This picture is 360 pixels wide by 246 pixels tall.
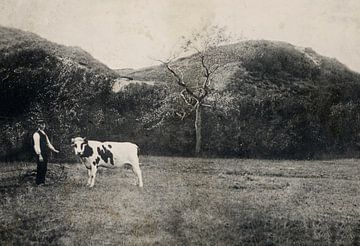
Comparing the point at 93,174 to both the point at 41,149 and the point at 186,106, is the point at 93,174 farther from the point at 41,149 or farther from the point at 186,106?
the point at 186,106

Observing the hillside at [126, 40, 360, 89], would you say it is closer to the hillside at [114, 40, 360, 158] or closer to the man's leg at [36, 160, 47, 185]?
the hillside at [114, 40, 360, 158]

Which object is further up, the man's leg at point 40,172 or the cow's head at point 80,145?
the cow's head at point 80,145

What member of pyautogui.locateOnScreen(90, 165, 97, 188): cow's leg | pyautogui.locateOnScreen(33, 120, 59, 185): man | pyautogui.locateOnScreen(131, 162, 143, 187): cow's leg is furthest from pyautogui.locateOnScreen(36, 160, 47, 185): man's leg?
pyautogui.locateOnScreen(131, 162, 143, 187): cow's leg

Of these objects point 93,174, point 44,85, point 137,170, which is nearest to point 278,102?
point 137,170

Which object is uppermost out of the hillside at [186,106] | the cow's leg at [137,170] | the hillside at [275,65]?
the hillside at [275,65]

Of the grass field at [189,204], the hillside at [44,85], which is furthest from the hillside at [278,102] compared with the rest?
the hillside at [44,85]

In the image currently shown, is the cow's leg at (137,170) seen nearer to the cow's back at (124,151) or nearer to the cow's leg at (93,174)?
the cow's back at (124,151)
